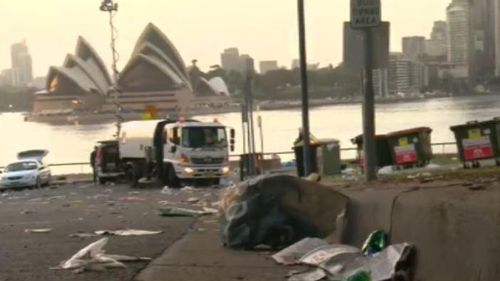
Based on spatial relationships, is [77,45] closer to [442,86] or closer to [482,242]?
[442,86]

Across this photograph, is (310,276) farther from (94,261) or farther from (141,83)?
(141,83)

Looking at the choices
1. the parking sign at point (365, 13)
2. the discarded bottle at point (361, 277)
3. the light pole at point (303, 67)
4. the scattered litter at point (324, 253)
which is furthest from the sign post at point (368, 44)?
the light pole at point (303, 67)

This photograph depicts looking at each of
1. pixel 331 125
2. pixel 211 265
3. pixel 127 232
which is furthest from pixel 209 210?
pixel 331 125

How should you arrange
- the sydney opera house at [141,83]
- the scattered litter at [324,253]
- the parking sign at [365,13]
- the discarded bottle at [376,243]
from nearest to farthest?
the discarded bottle at [376,243] < the scattered litter at [324,253] < the parking sign at [365,13] < the sydney opera house at [141,83]

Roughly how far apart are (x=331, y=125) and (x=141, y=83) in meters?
28.5

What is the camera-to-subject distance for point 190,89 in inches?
4173

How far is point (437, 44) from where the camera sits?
35.8 metres

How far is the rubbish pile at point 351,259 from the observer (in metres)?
7.69

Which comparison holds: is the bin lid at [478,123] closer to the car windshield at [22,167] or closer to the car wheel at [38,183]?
the car wheel at [38,183]

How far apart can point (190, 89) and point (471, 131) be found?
3281 inches

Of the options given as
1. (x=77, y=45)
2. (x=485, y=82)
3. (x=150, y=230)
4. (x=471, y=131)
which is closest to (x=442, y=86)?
(x=485, y=82)

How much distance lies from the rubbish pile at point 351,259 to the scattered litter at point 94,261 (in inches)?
73.1

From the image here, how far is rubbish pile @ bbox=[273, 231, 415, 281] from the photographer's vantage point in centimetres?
769

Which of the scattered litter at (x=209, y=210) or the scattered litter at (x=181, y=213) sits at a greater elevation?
the scattered litter at (x=181, y=213)
